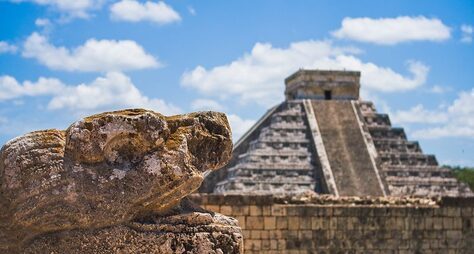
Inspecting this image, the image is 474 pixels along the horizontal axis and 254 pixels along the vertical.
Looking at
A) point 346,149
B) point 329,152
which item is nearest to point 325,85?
point 346,149

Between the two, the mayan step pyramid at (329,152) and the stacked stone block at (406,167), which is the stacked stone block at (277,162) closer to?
the mayan step pyramid at (329,152)

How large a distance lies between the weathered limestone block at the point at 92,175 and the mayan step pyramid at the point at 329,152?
33.5 metres

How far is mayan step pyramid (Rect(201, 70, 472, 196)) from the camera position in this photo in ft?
131

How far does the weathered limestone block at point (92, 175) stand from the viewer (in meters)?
4.60

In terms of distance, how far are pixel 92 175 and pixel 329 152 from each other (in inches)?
1489

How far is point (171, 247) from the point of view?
184 inches

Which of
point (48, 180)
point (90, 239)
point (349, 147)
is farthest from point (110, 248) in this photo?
point (349, 147)

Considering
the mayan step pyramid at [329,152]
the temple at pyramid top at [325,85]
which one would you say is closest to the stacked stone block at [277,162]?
the mayan step pyramid at [329,152]

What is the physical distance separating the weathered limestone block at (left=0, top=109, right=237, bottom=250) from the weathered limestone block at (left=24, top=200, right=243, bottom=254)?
4cm

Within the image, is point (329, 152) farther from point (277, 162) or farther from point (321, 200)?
point (321, 200)

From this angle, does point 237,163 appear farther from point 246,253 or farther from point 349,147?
point 246,253

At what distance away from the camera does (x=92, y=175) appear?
15.2 feet

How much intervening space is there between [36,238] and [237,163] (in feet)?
125

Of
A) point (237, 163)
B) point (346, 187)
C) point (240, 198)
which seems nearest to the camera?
point (240, 198)
